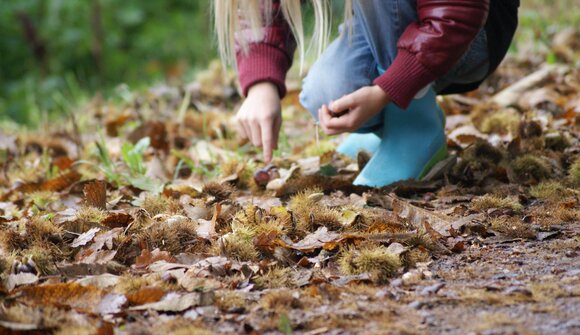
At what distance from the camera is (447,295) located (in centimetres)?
121

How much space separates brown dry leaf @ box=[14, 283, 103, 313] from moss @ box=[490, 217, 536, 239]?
90cm

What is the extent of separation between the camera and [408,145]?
211 cm

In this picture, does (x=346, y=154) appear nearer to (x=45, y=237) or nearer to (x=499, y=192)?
(x=499, y=192)

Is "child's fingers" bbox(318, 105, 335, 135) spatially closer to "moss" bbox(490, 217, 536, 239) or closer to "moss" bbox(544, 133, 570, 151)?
"moss" bbox(490, 217, 536, 239)

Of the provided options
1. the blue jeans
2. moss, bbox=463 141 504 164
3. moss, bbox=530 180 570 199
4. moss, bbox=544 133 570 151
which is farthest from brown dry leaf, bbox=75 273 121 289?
moss, bbox=544 133 570 151

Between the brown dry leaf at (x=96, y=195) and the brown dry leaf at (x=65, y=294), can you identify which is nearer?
the brown dry leaf at (x=65, y=294)

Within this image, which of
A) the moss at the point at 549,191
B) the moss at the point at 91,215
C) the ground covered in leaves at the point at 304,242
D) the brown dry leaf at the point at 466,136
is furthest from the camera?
the brown dry leaf at the point at 466,136

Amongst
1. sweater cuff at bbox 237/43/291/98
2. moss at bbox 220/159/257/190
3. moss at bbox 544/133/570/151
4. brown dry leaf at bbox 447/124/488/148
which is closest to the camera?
sweater cuff at bbox 237/43/291/98

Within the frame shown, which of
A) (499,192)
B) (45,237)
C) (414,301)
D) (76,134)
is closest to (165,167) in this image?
(76,134)

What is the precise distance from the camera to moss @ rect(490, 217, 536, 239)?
1535 mm

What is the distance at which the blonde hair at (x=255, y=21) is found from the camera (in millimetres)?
1894

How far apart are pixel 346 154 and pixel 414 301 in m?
1.27

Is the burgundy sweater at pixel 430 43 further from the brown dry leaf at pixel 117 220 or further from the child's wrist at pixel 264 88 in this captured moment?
the brown dry leaf at pixel 117 220

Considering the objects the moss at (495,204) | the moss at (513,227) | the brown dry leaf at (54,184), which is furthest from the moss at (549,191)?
the brown dry leaf at (54,184)
